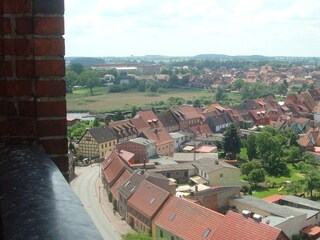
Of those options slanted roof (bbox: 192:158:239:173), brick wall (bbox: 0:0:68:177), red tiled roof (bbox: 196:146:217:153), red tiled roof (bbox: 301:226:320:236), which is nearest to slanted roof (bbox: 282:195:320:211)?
red tiled roof (bbox: 301:226:320:236)

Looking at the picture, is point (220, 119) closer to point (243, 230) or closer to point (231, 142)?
point (231, 142)

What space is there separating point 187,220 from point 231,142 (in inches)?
660

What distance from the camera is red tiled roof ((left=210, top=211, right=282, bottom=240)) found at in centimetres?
1269

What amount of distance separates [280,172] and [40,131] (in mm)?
26970

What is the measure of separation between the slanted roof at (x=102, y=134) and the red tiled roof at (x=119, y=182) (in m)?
8.41

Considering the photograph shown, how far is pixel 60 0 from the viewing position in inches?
73.6

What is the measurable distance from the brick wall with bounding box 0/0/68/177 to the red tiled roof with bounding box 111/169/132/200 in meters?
18.6

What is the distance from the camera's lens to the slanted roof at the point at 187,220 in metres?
13.8

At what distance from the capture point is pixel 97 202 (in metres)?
21.1

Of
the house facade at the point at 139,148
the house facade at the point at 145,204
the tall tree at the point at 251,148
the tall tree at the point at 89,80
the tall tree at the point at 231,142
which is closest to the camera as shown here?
the house facade at the point at 145,204

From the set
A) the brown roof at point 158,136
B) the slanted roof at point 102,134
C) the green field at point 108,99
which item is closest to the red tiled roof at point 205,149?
the brown roof at point 158,136

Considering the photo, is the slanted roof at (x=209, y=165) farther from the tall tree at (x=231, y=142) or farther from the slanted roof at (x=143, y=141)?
the tall tree at (x=231, y=142)

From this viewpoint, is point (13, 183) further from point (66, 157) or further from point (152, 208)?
point (152, 208)

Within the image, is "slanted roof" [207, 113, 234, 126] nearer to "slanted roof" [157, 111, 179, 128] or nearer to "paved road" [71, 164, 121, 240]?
"slanted roof" [157, 111, 179, 128]
